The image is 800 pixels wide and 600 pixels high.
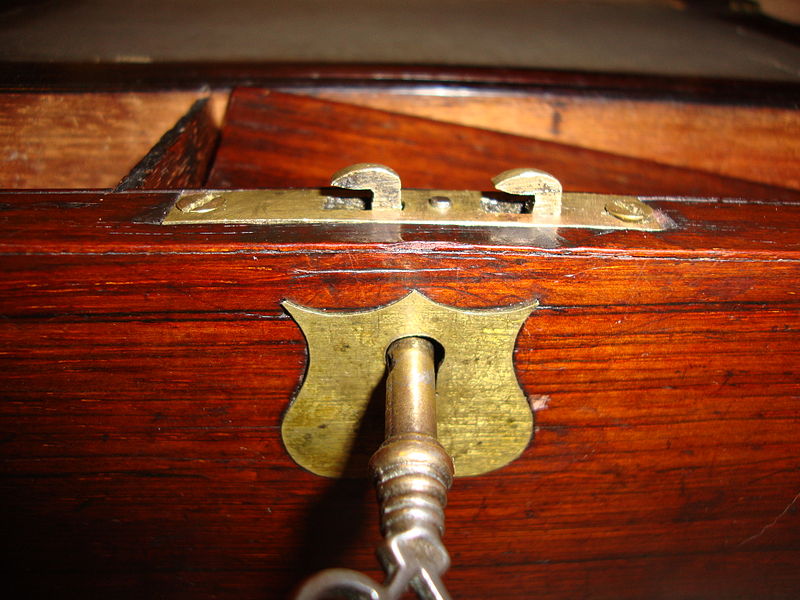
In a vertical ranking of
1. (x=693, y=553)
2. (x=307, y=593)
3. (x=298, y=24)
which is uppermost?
(x=298, y=24)

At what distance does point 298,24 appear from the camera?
4.25 feet

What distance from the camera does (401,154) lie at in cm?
96

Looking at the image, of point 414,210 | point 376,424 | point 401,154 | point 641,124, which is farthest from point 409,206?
point 641,124

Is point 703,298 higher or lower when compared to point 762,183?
lower

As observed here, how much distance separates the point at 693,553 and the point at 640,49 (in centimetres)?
102

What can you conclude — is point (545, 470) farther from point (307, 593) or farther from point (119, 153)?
point (119, 153)

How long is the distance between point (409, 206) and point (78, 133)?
0.71 meters

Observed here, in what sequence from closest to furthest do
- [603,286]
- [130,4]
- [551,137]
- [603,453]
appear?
[603,286] < [603,453] < [551,137] < [130,4]

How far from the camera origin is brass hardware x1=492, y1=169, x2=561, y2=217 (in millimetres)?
542

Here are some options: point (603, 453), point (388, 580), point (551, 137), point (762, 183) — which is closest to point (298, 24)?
point (551, 137)

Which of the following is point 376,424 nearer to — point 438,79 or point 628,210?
point 628,210

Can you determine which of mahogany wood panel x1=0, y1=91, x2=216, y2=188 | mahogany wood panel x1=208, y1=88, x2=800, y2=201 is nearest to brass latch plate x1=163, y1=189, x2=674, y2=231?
mahogany wood panel x1=208, y1=88, x2=800, y2=201

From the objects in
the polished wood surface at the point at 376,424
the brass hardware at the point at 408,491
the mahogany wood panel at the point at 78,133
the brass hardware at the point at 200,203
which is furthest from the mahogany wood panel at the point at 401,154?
the brass hardware at the point at 408,491

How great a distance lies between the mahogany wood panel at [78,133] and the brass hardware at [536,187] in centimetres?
69
